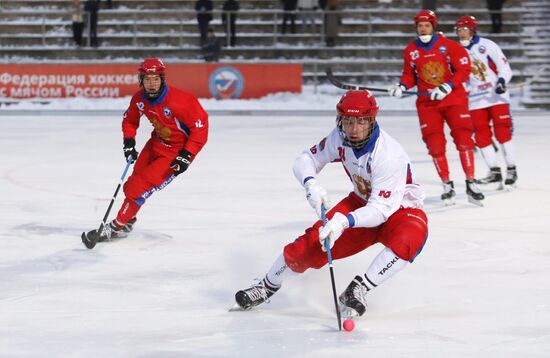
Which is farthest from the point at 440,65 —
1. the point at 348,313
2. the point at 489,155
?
the point at 348,313

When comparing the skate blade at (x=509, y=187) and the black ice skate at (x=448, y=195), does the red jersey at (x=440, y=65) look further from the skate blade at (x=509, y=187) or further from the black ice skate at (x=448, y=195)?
the skate blade at (x=509, y=187)

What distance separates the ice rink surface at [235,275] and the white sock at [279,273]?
0.53 ft

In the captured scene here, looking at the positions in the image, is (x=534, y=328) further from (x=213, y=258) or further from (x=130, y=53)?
(x=130, y=53)

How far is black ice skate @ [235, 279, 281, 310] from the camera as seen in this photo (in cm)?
584

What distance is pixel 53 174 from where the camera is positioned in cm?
1184

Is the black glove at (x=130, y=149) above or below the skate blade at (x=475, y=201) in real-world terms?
above

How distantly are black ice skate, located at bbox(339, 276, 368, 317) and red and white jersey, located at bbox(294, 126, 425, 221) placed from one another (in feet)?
1.31

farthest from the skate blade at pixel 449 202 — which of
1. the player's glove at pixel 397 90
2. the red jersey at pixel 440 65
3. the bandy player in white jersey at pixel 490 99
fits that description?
the bandy player in white jersey at pixel 490 99

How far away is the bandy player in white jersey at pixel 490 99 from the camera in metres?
11.0

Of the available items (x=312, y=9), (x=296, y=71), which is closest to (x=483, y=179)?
(x=296, y=71)

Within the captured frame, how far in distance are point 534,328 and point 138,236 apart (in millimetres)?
3638

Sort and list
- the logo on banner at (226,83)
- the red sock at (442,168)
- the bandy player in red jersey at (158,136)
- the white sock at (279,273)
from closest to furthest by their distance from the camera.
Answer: the white sock at (279,273)
the bandy player in red jersey at (158,136)
the red sock at (442,168)
the logo on banner at (226,83)

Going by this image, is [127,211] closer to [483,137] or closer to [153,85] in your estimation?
[153,85]

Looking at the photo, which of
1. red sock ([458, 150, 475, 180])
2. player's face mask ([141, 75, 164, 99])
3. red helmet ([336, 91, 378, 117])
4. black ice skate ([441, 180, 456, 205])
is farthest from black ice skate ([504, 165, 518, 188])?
red helmet ([336, 91, 378, 117])
